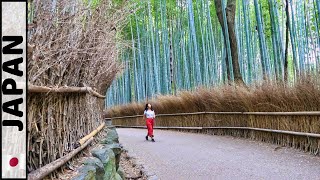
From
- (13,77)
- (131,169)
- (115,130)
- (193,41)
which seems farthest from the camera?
(193,41)

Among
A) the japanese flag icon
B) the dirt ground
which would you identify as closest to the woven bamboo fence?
the japanese flag icon

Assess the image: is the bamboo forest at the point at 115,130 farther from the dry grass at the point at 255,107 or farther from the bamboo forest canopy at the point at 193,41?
the bamboo forest canopy at the point at 193,41

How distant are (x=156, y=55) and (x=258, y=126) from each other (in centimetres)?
1006

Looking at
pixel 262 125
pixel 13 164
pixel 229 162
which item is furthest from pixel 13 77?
pixel 262 125

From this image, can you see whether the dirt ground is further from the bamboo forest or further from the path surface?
the path surface

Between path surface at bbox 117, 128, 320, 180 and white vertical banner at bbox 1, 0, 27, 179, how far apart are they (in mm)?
2910

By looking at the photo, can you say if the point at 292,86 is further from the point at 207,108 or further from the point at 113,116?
the point at 113,116

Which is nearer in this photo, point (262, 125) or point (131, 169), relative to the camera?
point (131, 169)

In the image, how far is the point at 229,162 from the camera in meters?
5.40

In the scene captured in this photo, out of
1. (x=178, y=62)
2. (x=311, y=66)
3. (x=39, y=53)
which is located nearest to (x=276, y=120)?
(x=311, y=66)

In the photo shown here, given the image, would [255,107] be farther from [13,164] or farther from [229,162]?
[13,164]

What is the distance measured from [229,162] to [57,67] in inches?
122

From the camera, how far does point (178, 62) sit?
19.9 m

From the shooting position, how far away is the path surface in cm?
450
